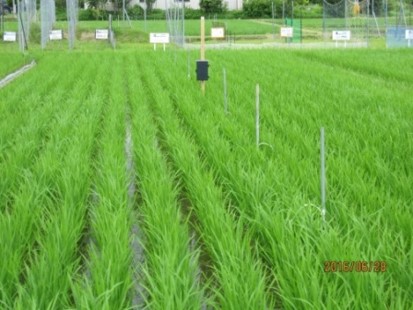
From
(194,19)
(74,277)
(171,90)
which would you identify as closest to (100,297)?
(74,277)

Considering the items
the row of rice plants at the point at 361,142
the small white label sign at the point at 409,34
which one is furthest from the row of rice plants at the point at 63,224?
the small white label sign at the point at 409,34

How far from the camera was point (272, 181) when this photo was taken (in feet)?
11.0

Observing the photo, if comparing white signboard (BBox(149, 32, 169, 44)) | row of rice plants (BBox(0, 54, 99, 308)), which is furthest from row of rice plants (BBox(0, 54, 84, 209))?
white signboard (BBox(149, 32, 169, 44))

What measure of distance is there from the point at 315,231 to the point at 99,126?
10.6 feet

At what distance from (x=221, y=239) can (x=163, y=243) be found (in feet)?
0.74

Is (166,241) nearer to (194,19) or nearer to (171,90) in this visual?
(171,90)

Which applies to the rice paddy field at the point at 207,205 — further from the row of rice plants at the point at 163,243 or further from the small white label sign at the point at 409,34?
the small white label sign at the point at 409,34

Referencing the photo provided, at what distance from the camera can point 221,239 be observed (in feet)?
8.13

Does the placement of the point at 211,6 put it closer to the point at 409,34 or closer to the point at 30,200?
the point at 409,34

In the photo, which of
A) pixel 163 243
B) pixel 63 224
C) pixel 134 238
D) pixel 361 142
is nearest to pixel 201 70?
pixel 361 142

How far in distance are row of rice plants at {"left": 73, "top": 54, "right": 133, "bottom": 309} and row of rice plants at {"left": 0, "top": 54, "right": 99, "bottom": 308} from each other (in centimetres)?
16

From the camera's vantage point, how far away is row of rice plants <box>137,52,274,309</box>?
78.0 inches

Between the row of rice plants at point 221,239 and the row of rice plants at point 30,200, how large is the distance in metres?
0.60

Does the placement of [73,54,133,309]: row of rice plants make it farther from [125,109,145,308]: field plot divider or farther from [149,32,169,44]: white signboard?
[149,32,169,44]: white signboard
